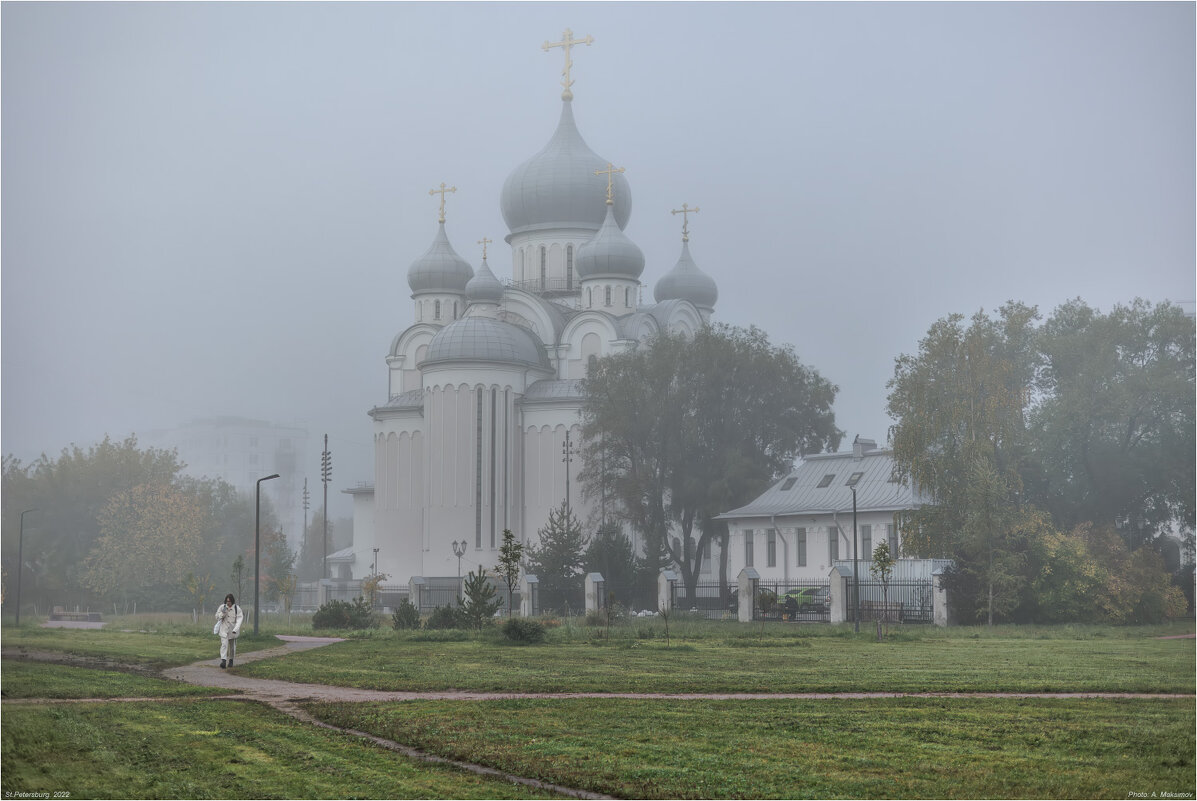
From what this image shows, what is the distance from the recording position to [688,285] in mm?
75062

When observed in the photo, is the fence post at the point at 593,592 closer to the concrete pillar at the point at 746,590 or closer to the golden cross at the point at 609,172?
the concrete pillar at the point at 746,590

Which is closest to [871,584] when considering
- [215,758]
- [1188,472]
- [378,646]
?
[1188,472]

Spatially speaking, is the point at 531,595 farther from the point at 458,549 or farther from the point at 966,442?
the point at 966,442

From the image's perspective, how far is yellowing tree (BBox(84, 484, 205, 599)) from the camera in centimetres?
5028

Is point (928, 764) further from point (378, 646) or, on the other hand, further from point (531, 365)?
point (531, 365)

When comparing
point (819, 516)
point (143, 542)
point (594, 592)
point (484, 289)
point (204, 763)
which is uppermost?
point (484, 289)

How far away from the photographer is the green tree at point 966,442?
37.9 metres

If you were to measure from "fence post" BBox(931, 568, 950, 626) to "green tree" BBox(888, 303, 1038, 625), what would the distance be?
1.10 m

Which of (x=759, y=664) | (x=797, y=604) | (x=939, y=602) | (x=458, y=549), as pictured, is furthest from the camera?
(x=458, y=549)

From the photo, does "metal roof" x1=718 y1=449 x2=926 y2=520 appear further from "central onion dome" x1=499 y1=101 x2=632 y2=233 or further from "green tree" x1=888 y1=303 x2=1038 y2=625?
"central onion dome" x1=499 y1=101 x2=632 y2=233

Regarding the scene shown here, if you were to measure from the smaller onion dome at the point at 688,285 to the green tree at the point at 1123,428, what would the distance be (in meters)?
32.4

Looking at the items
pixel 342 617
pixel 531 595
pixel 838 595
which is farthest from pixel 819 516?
pixel 342 617

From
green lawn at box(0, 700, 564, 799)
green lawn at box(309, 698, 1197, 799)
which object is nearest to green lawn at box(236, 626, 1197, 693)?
green lawn at box(309, 698, 1197, 799)

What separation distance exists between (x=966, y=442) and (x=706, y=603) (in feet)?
43.1
